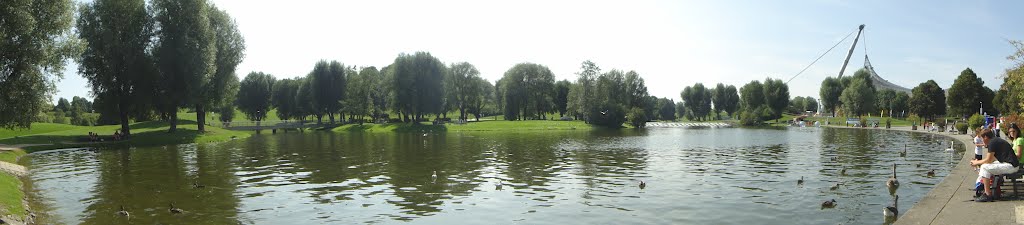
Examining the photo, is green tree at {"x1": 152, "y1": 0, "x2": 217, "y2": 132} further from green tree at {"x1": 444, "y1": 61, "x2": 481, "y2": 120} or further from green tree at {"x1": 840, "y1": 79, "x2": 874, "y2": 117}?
green tree at {"x1": 840, "y1": 79, "x2": 874, "y2": 117}

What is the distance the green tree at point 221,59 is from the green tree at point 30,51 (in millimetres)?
27353

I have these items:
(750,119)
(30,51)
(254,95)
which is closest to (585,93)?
(750,119)

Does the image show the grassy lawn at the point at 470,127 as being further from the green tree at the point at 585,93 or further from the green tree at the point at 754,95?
the green tree at the point at 754,95

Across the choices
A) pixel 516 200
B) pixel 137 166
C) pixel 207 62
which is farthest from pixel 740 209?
pixel 207 62

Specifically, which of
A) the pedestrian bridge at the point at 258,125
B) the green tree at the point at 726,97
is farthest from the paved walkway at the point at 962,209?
the green tree at the point at 726,97

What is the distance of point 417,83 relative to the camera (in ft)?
372

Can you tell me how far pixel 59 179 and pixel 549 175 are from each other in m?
26.9

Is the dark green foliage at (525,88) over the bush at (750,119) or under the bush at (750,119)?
over

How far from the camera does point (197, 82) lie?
2692 inches

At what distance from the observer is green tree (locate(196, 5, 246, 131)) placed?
7362 cm

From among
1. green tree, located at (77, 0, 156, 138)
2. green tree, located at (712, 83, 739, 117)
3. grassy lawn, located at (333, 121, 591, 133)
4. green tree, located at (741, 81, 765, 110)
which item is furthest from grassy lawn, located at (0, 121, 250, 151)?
green tree, located at (712, 83, 739, 117)

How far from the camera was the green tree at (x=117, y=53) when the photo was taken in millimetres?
61844

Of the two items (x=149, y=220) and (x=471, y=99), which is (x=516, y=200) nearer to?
(x=149, y=220)

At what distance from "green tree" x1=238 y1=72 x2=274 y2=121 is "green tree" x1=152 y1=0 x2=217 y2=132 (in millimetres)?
80744
